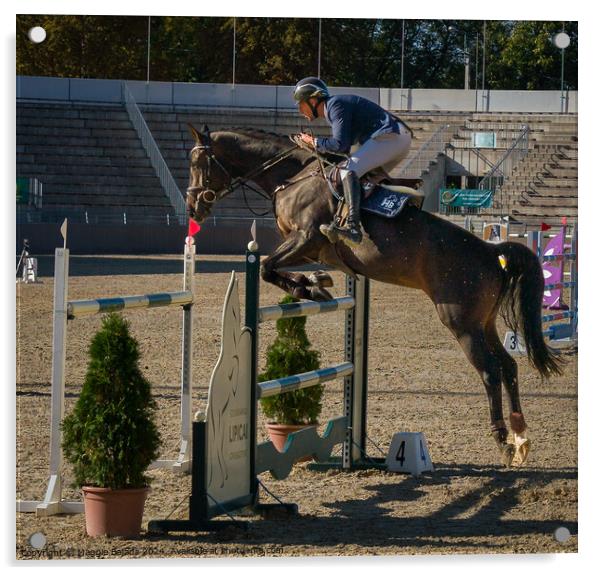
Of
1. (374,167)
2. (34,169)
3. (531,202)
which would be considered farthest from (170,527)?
(531,202)

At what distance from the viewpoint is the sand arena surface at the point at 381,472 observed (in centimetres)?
481

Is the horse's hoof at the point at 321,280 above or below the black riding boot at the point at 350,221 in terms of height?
below

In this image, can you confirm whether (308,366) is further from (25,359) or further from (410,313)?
(410,313)

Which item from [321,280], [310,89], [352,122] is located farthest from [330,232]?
[310,89]

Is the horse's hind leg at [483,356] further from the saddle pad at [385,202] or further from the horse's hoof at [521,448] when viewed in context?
the saddle pad at [385,202]

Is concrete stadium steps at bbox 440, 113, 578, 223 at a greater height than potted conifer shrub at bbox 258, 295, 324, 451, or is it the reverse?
concrete stadium steps at bbox 440, 113, 578, 223

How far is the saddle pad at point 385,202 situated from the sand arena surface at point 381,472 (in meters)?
1.38

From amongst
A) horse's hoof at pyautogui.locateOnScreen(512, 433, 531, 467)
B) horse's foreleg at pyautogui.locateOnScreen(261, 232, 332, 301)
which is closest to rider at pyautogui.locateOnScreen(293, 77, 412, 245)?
horse's foreleg at pyautogui.locateOnScreen(261, 232, 332, 301)

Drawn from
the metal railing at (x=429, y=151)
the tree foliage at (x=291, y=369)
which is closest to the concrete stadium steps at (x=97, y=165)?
the metal railing at (x=429, y=151)

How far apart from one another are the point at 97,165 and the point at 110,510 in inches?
341

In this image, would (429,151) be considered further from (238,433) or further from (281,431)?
(238,433)

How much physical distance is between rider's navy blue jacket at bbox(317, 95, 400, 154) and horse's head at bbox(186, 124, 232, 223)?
0.69 m

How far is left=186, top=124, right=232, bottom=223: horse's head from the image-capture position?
6.55m

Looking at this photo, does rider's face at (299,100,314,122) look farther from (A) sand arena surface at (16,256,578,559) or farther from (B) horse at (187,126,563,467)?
(A) sand arena surface at (16,256,578,559)
